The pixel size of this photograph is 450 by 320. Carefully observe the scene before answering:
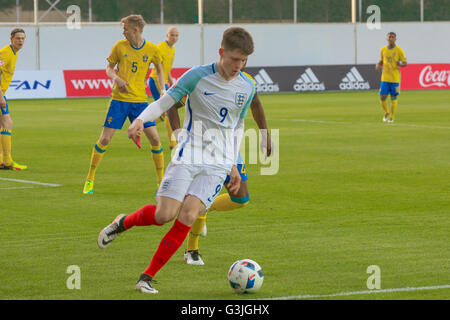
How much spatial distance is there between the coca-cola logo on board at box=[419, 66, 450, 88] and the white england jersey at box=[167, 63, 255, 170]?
3614cm

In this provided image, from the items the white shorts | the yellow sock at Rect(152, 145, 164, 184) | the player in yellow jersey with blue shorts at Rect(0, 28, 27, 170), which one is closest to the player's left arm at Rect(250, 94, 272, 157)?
the white shorts

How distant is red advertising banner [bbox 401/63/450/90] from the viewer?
42.0 metres

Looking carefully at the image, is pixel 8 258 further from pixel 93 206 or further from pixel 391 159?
pixel 391 159

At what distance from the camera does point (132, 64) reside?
13.0 metres

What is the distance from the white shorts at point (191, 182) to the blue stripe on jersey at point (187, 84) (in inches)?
21.7

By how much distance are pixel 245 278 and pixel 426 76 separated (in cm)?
3709

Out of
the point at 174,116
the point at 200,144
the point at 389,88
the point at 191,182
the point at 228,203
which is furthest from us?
the point at 389,88

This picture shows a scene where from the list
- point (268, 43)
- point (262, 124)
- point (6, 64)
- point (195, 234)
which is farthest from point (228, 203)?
point (268, 43)

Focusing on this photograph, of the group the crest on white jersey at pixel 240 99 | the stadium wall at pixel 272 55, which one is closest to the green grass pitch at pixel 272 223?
the crest on white jersey at pixel 240 99

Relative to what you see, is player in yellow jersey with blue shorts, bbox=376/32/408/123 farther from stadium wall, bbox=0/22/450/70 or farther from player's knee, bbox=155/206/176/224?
stadium wall, bbox=0/22/450/70

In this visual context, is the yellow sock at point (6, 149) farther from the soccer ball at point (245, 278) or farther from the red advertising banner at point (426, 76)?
the red advertising banner at point (426, 76)

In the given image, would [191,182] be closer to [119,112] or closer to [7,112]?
[119,112]

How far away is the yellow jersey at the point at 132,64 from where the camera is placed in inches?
506
